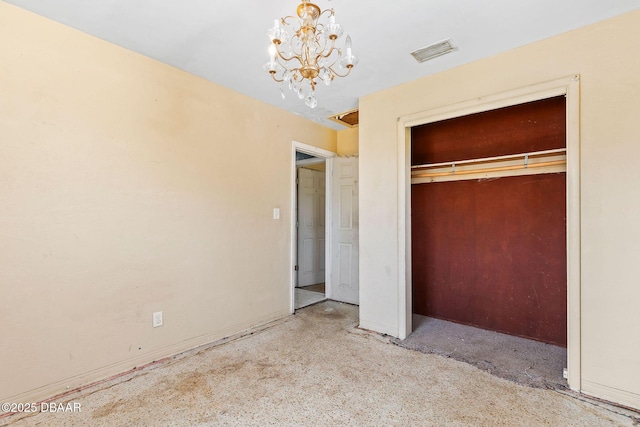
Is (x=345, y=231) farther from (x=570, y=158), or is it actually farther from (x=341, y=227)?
(x=570, y=158)

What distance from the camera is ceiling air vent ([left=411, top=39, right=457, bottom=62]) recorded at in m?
2.30

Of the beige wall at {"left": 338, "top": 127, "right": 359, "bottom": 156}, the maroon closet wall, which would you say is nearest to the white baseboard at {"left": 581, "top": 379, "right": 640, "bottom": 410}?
the maroon closet wall

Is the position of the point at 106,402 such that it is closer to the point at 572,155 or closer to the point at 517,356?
the point at 517,356

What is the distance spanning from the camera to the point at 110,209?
7.47 ft

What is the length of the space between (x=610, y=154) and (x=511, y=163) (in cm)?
99

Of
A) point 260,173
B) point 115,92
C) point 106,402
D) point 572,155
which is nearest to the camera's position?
point 106,402

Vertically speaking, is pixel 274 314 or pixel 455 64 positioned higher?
pixel 455 64

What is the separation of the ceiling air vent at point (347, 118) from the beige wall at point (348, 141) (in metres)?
0.12

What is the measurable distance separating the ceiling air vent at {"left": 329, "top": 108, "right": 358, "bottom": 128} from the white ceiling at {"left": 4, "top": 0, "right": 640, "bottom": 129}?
102 centimetres

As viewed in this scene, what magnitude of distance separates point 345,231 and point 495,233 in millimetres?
1798

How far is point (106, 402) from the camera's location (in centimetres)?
196

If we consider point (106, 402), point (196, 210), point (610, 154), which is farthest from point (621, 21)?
point (106, 402)

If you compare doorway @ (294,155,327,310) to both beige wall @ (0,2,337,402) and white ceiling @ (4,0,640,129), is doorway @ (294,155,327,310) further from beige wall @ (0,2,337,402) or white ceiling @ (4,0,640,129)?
white ceiling @ (4,0,640,129)

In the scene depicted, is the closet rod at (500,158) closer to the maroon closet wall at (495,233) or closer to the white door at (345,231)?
the maroon closet wall at (495,233)
